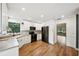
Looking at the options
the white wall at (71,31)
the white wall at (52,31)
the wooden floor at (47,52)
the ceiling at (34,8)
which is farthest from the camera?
the white wall at (52,31)

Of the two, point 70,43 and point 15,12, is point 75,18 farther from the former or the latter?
point 15,12

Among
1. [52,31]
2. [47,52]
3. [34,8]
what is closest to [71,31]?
[52,31]

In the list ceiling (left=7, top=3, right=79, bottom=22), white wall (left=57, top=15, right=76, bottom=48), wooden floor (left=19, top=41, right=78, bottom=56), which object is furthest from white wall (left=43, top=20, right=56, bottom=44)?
ceiling (left=7, top=3, right=79, bottom=22)

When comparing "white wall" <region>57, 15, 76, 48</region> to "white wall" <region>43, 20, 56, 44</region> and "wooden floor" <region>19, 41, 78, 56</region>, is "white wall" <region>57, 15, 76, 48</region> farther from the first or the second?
"white wall" <region>43, 20, 56, 44</region>

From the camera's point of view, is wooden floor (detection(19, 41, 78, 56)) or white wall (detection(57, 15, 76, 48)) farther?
white wall (detection(57, 15, 76, 48))

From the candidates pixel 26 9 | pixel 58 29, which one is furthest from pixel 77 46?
pixel 26 9

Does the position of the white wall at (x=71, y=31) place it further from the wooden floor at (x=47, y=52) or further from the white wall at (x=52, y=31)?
the white wall at (x=52, y=31)

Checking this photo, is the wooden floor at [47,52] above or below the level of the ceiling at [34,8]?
below

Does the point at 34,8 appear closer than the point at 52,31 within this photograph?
Yes

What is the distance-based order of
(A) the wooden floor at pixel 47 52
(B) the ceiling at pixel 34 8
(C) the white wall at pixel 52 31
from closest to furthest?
(B) the ceiling at pixel 34 8
(A) the wooden floor at pixel 47 52
(C) the white wall at pixel 52 31

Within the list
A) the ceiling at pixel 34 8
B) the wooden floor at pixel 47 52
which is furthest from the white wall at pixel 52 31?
the ceiling at pixel 34 8

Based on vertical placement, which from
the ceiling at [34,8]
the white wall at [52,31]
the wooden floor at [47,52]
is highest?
the ceiling at [34,8]

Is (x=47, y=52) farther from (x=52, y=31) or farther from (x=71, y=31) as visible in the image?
(x=52, y=31)

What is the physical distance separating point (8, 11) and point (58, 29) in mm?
4017
